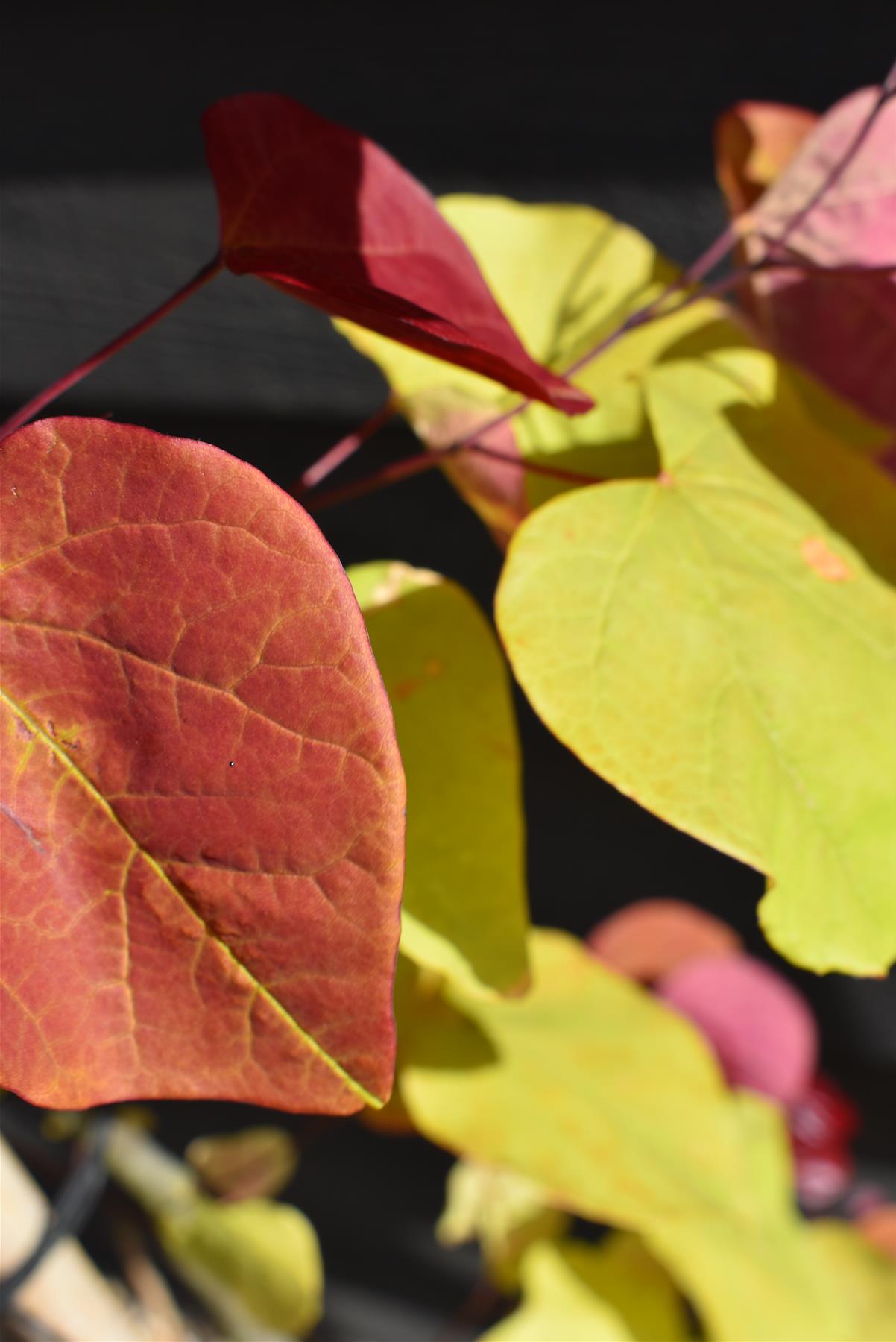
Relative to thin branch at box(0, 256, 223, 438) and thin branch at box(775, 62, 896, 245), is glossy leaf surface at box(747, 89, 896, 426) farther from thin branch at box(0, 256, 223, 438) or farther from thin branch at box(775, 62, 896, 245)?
thin branch at box(0, 256, 223, 438)

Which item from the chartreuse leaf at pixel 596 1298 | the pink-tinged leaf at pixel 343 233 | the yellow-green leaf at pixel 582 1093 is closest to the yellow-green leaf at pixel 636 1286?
the chartreuse leaf at pixel 596 1298

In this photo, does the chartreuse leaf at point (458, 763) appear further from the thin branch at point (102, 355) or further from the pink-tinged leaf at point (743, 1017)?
the pink-tinged leaf at point (743, 1017)

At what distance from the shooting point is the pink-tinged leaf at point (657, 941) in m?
0.62

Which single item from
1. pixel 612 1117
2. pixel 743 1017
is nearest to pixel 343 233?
pixel 612 1117

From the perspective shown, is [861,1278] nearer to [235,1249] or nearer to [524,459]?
[235,1249]

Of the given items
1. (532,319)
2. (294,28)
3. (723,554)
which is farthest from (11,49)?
(723,554)

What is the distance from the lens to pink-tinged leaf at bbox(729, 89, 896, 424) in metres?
0.28

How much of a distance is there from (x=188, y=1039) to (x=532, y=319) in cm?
25

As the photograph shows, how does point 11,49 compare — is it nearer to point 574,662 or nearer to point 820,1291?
point 574,662

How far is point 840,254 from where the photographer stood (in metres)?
0.28

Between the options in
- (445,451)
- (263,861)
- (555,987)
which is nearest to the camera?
(263,861)

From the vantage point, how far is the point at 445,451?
0.86ft

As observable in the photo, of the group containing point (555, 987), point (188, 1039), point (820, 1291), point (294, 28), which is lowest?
point (820, 1291)

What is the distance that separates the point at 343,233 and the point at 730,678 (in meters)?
0.13
